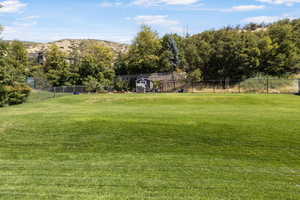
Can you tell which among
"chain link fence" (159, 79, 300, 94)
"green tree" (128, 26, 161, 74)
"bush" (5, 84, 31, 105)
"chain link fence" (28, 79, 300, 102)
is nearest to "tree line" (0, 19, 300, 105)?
"green tree" (128, 26, 161, 74)

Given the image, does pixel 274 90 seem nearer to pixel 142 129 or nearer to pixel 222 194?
pixel 142 129

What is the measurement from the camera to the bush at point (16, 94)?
66.7 feet

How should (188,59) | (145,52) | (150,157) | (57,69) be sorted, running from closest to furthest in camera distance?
1. (150,157)
2. (188,59)
3. (57,69)
4. (145,52)

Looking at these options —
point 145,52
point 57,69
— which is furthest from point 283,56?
point 57,69

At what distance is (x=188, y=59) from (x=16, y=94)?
26.9 metres

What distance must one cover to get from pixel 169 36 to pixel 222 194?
3864 cm

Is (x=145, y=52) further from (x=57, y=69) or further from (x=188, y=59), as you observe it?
(x=57, y=69)

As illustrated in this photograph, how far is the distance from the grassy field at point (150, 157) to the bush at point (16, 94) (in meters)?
10.5

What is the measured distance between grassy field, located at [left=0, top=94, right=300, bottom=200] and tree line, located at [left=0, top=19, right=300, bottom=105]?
22915 millimetres

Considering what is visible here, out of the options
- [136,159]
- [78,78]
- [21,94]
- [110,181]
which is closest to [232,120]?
[136,159]

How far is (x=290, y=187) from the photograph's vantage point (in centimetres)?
520

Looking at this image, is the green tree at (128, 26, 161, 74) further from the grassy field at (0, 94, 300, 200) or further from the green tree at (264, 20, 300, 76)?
the grassy field at (0, 94, 300, 200)

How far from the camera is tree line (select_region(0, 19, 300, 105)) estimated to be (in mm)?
34594

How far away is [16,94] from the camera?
20547mm
